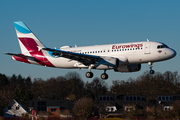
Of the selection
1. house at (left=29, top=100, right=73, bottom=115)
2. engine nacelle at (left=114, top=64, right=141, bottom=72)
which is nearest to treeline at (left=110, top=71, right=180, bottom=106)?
house at (left=29, top=100, right=73, bottom=115)

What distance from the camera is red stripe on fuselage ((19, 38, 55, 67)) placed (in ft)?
194

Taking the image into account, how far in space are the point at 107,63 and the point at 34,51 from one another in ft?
52.7

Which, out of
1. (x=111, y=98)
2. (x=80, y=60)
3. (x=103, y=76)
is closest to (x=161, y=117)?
(x=103, y=76)

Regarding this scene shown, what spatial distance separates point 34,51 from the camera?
6044 cm

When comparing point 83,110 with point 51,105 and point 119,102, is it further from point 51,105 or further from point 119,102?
point 51,105

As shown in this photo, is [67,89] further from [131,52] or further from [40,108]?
[131,52]

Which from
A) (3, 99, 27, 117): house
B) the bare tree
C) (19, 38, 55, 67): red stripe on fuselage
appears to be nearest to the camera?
(19, 38, 55, 67): red stripe on fuselage

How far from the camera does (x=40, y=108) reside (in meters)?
101

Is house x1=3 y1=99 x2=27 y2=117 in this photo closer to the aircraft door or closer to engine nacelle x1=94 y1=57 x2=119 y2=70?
engine nacelle x1=94 y1=57 x2=119 y2=70

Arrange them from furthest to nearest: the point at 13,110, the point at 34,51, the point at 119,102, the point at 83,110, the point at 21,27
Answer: the point at 119,102 → the point at 13,110 → the point at 83,110 → the point at 21,27 → the point at 34,51

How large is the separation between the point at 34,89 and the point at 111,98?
59389mm

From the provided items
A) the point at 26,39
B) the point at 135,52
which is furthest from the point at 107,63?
the point at 26,39

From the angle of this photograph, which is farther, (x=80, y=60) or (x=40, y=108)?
(x=40, y=108)

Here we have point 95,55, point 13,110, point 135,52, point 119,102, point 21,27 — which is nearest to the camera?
point 135,52
